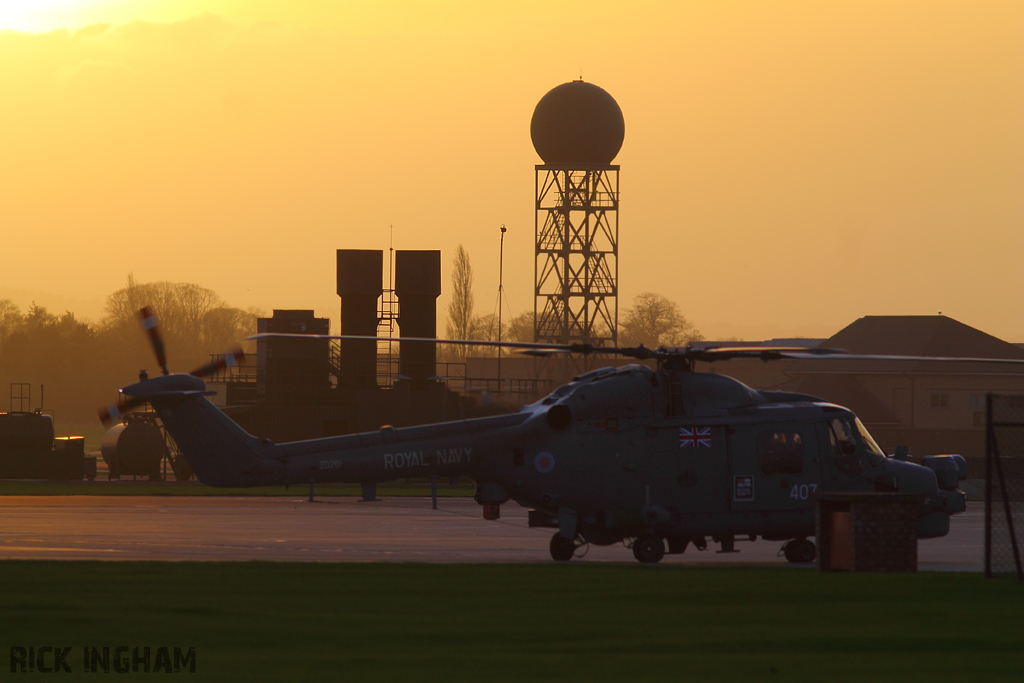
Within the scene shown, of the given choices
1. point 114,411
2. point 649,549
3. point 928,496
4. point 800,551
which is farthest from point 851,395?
point 114,411

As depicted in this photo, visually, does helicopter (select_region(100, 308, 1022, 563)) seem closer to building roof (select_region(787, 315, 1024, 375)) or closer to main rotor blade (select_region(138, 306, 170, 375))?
main rotor blade (select_region(138, 306, 170, 375))

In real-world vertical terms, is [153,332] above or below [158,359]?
above

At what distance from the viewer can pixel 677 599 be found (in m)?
16.1

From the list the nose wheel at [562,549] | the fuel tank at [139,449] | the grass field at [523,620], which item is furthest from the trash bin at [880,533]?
the fuel tank at [139,449]

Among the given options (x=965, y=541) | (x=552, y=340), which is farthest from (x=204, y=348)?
(x=965, y=541)

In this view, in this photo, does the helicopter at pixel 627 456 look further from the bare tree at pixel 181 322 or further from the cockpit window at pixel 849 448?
the bare tree at pixel 181 322

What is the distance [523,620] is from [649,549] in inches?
301

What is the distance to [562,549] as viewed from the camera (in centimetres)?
2208

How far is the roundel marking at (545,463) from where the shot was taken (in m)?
22.1

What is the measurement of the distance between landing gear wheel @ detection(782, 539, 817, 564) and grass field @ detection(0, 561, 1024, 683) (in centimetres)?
329

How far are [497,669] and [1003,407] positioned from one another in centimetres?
8407

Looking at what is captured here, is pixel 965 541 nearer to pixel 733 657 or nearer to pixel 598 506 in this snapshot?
pixel 598 506

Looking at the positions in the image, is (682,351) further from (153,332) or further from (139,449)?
(139,449)

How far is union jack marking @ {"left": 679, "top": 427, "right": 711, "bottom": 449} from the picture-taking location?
22078 mm
